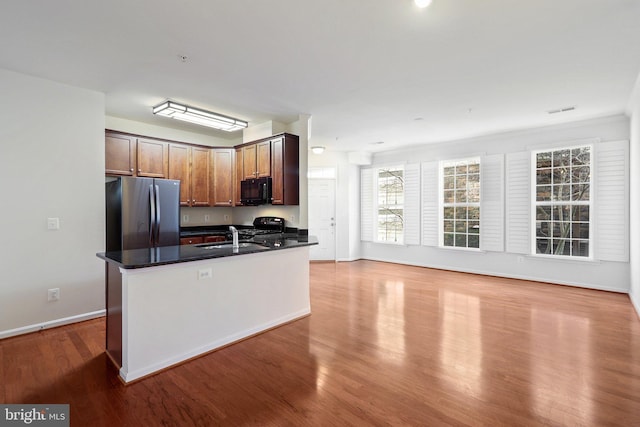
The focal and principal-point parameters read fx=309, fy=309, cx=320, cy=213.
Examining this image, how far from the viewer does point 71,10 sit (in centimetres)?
223

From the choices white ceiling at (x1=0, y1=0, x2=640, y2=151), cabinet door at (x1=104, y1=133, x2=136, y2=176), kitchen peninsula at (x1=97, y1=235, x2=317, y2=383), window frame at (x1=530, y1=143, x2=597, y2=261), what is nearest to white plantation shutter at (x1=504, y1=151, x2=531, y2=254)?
window frame at (x1=530, y1=143, x2=597, y2=261)

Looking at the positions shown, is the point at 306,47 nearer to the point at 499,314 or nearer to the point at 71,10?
the point at 71,10

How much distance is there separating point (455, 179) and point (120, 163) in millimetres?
6188

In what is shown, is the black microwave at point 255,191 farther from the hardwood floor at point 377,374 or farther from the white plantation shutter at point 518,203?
the white plantation shutter at point 518,203

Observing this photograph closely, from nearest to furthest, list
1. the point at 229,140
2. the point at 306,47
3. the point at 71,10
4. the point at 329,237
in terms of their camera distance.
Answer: the point at 71,10 < the point at 306,47 < the point at 229,140 < the point at 329,237

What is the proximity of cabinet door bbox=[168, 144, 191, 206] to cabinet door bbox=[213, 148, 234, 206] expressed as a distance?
46 centimetres

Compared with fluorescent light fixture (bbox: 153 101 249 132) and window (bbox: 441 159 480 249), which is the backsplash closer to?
fluorescent light fixture (bbox: 153 101 249 132)

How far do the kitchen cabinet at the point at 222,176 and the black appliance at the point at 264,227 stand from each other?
62 cm

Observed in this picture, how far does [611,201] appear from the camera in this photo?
484cm

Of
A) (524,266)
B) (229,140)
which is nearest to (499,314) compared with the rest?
(524,266)

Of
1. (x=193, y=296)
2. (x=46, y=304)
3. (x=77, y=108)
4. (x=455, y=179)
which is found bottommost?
(x=46, y=304)

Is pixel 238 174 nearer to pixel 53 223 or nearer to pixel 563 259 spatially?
pixel 53 223

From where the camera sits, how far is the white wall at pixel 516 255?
491cm

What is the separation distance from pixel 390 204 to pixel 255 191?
3848 mm
